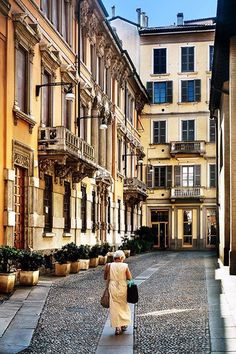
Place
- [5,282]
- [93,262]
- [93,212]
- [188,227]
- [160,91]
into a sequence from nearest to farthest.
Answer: [5,282], [93,262], [93,212], [188,227], [160,91]

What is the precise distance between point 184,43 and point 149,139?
862 cm

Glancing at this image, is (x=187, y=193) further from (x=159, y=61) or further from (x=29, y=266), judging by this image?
(x=29, y=266)

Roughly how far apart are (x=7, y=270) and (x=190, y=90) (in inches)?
1565

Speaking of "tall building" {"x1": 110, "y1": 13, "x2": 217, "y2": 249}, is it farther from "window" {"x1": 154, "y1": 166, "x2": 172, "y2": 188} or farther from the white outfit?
the white outfit

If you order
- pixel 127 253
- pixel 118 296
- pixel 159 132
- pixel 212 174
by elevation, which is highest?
pixel 159 132

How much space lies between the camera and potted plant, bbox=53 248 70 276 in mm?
20094

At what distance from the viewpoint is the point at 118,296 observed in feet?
32.8

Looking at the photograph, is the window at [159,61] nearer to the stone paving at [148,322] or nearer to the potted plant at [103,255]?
the potted plant at [103,255]

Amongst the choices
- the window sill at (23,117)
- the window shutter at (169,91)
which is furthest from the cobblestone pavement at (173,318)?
the window shutter at (169,91)

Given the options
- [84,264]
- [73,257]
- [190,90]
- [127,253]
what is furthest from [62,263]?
[190,90]

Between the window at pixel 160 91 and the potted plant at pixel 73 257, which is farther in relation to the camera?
the window at pixel 160 91

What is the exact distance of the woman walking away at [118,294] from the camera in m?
9.93

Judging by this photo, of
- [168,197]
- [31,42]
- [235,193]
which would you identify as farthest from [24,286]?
[168,197]

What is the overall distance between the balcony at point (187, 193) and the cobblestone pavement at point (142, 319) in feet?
107
